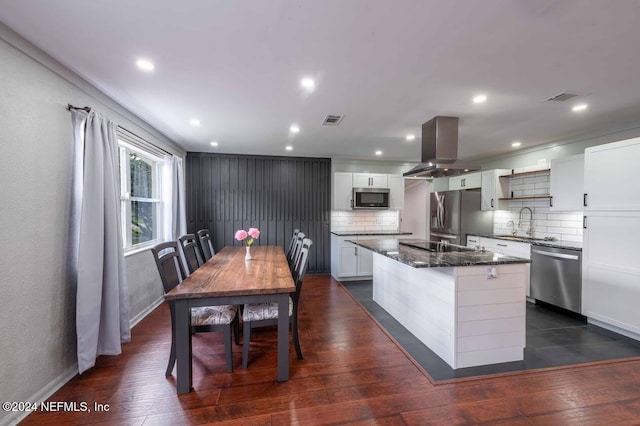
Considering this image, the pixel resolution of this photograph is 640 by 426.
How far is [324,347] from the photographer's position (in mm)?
2580

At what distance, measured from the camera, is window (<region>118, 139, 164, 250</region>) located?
3105 millimetres

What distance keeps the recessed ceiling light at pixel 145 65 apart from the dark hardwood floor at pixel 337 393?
7.83 feet

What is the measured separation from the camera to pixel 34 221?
1774mm

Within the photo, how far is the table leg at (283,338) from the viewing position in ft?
6.73

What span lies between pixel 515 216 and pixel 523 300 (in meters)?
2.91

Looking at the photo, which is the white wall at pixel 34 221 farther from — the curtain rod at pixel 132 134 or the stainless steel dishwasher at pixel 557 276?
the stainless steel dishwasher at pixel 557 276

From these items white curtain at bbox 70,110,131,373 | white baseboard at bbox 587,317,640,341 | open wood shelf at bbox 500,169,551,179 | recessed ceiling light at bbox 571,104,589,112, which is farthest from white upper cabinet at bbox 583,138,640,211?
white curtain at bbox 70,110,131,373

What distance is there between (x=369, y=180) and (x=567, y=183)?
2.91 m

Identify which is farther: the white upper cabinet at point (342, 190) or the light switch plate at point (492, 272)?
the white upper cabinet at point (342, 190)

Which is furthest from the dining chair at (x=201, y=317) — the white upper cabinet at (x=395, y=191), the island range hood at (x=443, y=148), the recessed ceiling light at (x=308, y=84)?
the white upper cabinet at (x=395, y=191)

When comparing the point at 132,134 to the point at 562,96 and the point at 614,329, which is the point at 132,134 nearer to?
the point at 562,96

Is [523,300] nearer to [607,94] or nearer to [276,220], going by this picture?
[607,94]

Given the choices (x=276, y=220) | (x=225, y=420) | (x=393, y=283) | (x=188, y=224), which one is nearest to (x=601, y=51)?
(x=393, y=283)

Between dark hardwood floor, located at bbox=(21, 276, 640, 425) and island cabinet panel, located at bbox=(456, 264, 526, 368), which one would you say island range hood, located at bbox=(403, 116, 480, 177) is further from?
dark hardwood floor, located at bbox=(21, 276, 640, 425)
